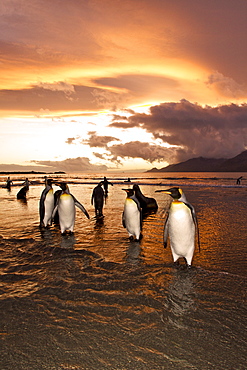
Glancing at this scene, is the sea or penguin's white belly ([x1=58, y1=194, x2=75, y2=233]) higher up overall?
penguin's white belly ([x1=58, y1=194, x2=75, y2=233])

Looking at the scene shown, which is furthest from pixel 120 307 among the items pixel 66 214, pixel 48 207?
pixel 48 207

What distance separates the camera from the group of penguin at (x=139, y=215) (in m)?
5.37

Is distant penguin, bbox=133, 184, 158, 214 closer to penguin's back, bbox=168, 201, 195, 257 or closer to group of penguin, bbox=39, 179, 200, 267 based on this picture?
group of penguin, bbox=39, 179, 200, 267

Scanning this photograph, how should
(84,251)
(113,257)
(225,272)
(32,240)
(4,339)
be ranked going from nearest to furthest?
(4,339)
(225,272)
(113,257)
(84,251)
(32,240)

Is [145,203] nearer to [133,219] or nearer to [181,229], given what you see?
[133,219]

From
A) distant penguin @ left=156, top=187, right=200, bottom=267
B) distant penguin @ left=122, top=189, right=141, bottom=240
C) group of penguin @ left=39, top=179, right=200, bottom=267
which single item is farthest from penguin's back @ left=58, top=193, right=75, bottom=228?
distant penguin @ left=156, top=187, right=200, bottom=267

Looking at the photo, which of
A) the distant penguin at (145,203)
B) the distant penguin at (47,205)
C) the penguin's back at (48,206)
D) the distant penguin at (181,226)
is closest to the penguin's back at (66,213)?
the distant penguin at (47,205)

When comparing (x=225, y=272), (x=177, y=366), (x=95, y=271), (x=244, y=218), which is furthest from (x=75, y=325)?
(x=244, y=218)

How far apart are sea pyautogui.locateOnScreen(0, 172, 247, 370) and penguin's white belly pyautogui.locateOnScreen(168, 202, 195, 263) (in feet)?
0.96

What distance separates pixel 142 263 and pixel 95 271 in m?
0.98

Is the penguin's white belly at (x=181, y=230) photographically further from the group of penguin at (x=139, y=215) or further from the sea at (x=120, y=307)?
the sea at (x=120, y=307)

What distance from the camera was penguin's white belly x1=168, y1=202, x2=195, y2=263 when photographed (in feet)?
17.6

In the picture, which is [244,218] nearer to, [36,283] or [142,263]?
[142,263]

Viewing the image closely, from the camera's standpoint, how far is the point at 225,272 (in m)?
4.84
